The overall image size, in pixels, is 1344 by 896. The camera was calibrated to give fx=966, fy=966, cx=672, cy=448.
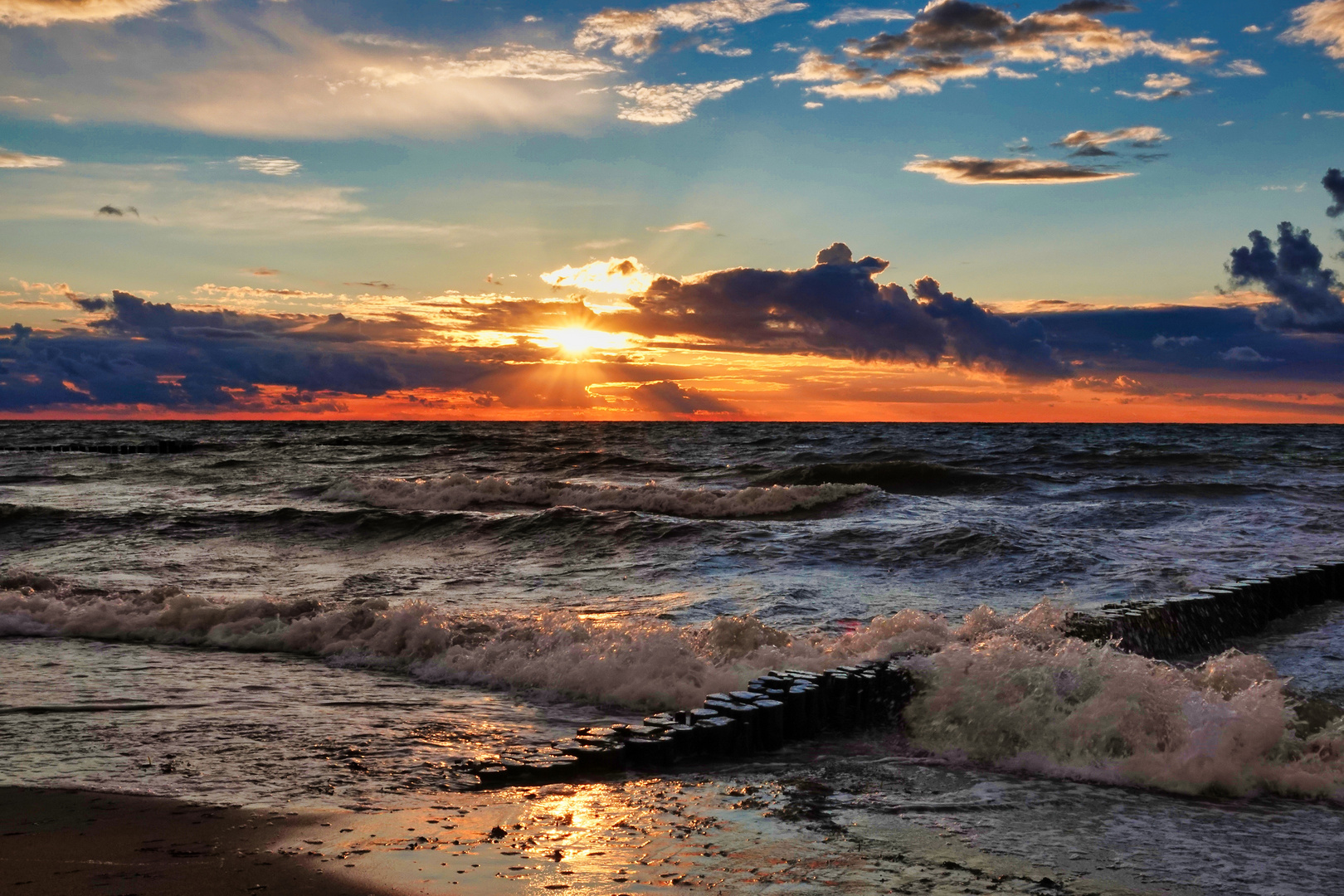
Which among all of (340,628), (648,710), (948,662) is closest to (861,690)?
(948,662)

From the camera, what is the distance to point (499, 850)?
181 inches

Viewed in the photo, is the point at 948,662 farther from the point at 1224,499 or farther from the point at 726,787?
the point at 1224,499

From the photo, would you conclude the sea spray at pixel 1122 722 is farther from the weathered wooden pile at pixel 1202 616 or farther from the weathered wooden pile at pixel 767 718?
the weathered wooden pile at pixel 1202 616

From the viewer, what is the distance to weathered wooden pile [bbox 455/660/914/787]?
20.1 ft

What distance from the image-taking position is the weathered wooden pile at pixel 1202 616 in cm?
1009

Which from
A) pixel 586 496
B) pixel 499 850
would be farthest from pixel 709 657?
pixel 586 496

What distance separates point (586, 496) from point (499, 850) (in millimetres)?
23052

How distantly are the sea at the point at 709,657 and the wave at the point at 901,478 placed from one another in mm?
7130

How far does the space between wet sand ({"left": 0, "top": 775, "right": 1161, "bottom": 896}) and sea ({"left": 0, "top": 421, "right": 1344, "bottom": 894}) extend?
1.03ft

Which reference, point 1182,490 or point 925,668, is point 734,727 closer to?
point 925,668

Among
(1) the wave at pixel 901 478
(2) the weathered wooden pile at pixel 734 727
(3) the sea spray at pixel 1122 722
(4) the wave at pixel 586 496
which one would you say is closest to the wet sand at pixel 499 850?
(2) the weathered wooden pile at pixel 734 727

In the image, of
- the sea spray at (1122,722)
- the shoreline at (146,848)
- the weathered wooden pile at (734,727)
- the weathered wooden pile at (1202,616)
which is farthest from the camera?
the weathered wooden pile at (1202,616)

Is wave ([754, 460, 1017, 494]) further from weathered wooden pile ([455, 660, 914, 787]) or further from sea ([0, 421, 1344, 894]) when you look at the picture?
weathered wooden pile ([455, 660, 914, 787])

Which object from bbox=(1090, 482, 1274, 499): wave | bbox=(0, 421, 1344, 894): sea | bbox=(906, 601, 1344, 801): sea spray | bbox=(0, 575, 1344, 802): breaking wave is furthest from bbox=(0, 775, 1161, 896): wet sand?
bbox=(1090, 482, 1274, 499): wave
